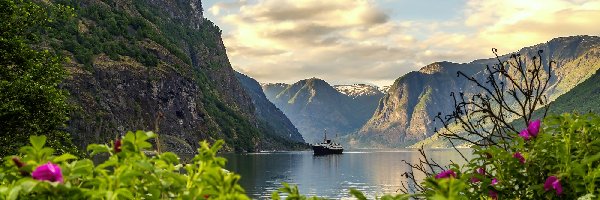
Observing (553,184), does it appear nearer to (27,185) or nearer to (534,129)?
(534,129)

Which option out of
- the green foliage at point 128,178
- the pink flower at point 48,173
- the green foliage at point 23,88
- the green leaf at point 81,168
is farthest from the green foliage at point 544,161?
the green foliage at point 23,88

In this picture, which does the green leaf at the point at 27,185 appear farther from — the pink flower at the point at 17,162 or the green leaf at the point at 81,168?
the pink flower at the point at 17,162

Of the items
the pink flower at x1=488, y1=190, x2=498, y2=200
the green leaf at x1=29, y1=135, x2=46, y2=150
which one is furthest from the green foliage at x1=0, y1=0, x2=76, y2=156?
the pink flower at x1=488, y1=190, x2=498, y2=200

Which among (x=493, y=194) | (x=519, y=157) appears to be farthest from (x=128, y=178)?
(x=519, y=157)

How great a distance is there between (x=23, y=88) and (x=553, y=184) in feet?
72.1

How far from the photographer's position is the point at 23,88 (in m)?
22.2

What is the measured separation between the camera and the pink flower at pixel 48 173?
3156 mm

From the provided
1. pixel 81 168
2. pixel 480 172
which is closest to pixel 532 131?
pixel 480 172

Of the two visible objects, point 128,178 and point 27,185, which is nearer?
point 27,185

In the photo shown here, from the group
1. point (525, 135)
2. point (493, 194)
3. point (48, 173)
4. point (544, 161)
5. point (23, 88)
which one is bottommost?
point (493, 194)

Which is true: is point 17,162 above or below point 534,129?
below

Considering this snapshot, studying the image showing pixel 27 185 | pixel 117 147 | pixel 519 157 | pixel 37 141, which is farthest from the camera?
pixel 519 157

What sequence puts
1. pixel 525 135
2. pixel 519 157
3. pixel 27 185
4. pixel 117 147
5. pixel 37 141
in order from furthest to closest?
pixel 525 135
pixel 519 157
pixel 117 147
pixel 37 141
pixel 27 185

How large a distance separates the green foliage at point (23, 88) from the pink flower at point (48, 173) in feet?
67.5
